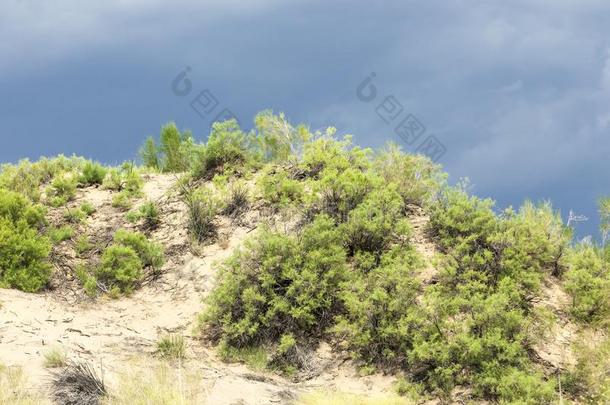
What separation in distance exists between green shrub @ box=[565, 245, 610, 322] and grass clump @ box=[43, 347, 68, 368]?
31.2ft

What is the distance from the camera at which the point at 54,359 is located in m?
10.1

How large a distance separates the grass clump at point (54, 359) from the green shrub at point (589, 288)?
9.51 meters

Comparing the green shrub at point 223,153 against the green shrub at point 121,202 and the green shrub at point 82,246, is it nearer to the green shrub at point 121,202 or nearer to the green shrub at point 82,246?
the green shrub at point 121,202

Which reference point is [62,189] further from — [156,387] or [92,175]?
[156,387]

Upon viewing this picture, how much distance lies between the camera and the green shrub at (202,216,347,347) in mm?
13055

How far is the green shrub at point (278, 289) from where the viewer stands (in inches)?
514

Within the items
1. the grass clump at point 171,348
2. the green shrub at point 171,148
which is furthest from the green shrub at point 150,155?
the grass clump at point 171,348

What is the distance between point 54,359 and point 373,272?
245 inches

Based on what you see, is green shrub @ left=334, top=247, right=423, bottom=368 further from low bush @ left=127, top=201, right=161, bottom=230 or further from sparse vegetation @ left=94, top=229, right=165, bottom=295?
low bush @ left=127, top=201, right=161, bottom=230

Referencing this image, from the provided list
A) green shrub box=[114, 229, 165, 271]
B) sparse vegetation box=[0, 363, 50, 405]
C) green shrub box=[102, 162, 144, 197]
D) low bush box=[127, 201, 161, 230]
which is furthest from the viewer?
green shrub box=[102, 162, 144, 197]

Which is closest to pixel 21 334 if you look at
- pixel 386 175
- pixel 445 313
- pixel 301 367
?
pixel 301 367

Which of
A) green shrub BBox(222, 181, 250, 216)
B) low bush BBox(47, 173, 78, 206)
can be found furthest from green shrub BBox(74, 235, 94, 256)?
green shrub BBox(222, 181, 250, 216)

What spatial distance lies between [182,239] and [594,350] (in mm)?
9469

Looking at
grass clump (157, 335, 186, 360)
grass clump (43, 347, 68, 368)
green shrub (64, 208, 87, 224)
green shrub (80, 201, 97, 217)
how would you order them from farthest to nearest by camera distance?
green shrub (80, 201, 97, 217)
green shrub (64, 208, 87, 224)
grass clump (157, 335, 186, 360)
grass clump (43, 347, 68, 368)
